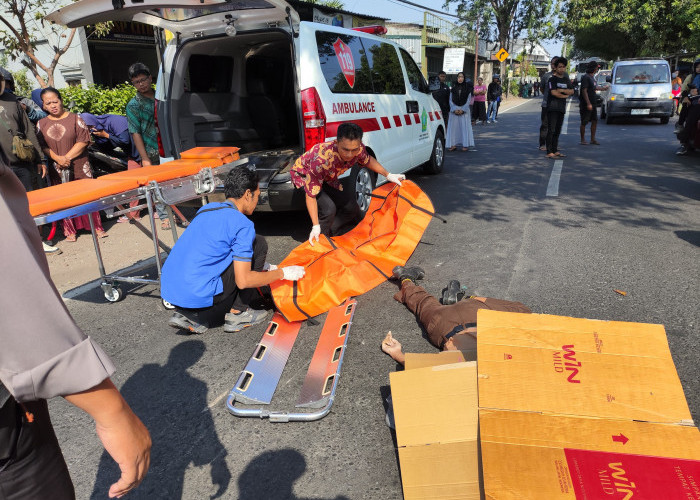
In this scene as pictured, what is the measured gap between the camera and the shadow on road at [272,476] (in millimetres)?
2150

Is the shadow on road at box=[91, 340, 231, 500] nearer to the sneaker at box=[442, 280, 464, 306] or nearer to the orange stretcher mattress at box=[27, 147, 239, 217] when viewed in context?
the orange stretcher mattress at box=[27, 147, 239, 217]

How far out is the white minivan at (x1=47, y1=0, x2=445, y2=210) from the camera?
4777 mm

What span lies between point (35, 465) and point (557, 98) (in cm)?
1013

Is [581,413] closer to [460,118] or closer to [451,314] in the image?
[451,314]

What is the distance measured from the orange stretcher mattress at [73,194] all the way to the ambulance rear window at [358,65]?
2.32m

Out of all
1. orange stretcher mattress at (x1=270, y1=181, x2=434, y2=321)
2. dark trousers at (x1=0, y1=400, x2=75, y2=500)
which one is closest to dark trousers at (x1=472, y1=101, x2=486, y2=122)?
orange stretcher mattress at (x1=270, y1=181, x2=434, y2=321)

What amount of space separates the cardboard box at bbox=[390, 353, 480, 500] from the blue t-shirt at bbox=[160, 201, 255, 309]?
154 cm

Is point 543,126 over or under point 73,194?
under

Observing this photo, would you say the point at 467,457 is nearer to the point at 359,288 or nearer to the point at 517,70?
the point at 359,288

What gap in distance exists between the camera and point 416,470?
2000 mm

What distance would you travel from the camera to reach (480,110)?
18266 mm

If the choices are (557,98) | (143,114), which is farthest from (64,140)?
(557,98)

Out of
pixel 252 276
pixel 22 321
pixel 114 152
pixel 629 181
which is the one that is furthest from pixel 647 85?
pixel 22 321

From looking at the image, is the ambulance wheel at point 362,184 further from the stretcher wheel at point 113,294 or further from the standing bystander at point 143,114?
the stretcher wheel at point 113,294
